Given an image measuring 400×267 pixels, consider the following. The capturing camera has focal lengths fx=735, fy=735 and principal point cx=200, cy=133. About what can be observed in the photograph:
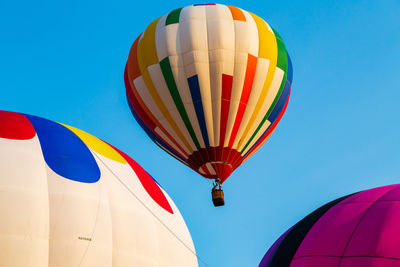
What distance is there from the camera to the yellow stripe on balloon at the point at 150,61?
14246 mm

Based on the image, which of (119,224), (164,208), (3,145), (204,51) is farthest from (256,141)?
(3,145)

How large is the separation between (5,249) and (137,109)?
594cm

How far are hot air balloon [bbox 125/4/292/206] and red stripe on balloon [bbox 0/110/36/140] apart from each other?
11.8 feet

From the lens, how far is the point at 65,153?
1082 cm

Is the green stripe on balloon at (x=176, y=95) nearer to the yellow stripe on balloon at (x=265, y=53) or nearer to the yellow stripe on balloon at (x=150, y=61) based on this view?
the yellow stripe on balloon at (x=150, y=61)

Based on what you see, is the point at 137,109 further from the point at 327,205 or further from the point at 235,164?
the point at 327,205

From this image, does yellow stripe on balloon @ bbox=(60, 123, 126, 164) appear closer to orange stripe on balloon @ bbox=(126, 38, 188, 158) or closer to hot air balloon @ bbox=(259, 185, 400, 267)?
orange stripe on balloon @ bbox=(126, 38, 188, 158)

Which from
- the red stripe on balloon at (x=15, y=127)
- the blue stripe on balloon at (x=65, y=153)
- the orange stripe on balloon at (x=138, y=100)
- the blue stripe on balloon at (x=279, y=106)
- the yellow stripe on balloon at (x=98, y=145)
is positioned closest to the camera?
the blue stripe on balloon at (x=65, y=153)

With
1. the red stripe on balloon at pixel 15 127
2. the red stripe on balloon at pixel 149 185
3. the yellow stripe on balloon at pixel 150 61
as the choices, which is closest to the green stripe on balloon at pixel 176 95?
the yellow stripe on balloon at pixel 150 61

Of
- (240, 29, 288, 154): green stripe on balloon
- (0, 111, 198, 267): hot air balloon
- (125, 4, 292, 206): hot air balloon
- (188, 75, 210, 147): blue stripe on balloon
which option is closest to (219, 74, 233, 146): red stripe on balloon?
(125, 4, 292, 206): hot air balloon

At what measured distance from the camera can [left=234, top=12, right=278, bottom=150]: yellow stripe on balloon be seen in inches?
563

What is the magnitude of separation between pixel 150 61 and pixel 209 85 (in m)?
1.35

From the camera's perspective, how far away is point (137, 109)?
14938mm

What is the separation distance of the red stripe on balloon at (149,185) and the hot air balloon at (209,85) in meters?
2.08
